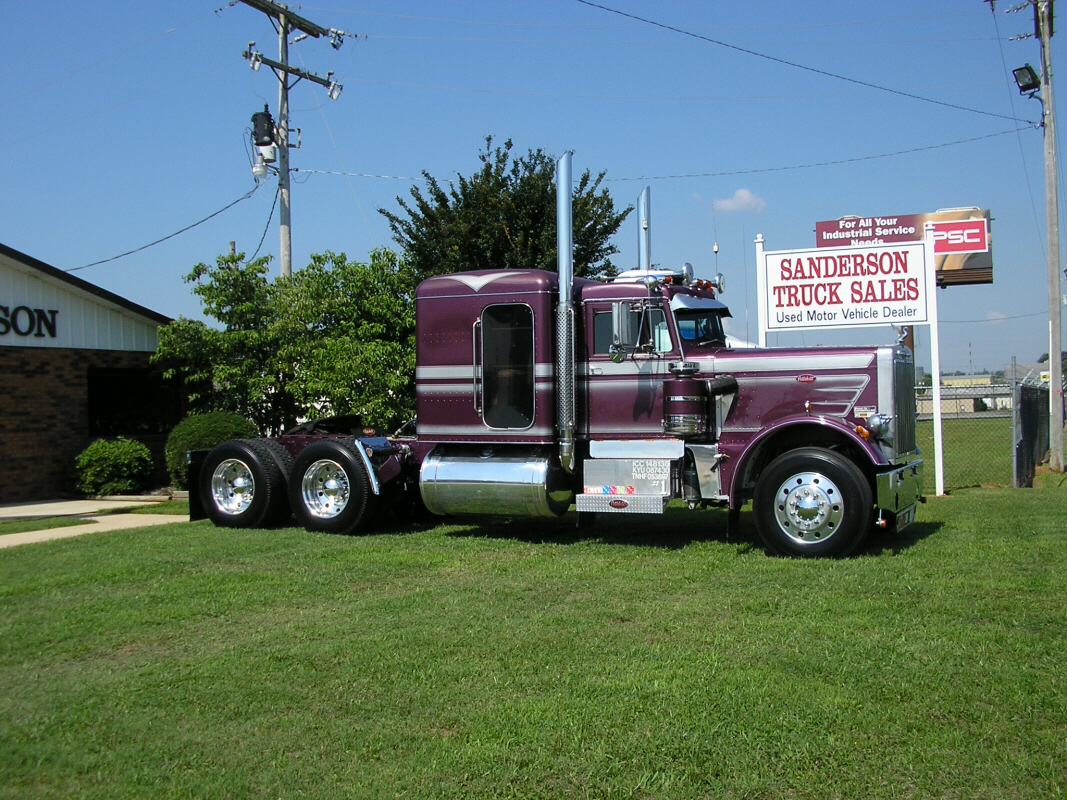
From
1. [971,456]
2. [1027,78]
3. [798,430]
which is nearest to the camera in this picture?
[798,430]

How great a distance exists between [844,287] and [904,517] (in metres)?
5.25

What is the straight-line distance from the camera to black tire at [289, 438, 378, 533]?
10.8 meters

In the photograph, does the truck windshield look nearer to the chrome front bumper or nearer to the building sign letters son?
the chrome front bumper

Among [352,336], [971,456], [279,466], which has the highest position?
[352,336]

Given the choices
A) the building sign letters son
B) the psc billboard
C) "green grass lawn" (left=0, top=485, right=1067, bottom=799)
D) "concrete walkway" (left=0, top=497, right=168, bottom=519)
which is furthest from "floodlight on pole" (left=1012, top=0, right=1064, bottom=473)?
the building sign letters son

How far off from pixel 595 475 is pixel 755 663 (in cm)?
440

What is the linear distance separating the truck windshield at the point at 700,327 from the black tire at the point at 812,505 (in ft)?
5.18

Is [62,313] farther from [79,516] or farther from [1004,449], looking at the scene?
[1004,449]

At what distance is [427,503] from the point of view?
10.3 m

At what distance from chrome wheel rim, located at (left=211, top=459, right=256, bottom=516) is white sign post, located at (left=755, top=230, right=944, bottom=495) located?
7.46m

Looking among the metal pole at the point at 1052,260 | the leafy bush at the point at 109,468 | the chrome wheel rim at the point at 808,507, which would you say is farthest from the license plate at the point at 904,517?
the leafy bush at the point at 109,468

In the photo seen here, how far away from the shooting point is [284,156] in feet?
64.8

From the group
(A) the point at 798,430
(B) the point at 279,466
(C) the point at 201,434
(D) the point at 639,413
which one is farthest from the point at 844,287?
(C) the point at 201,434

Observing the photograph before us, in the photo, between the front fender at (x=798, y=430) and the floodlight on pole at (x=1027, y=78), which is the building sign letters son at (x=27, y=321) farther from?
the floodlight on pole at (x=1027, y=78)
